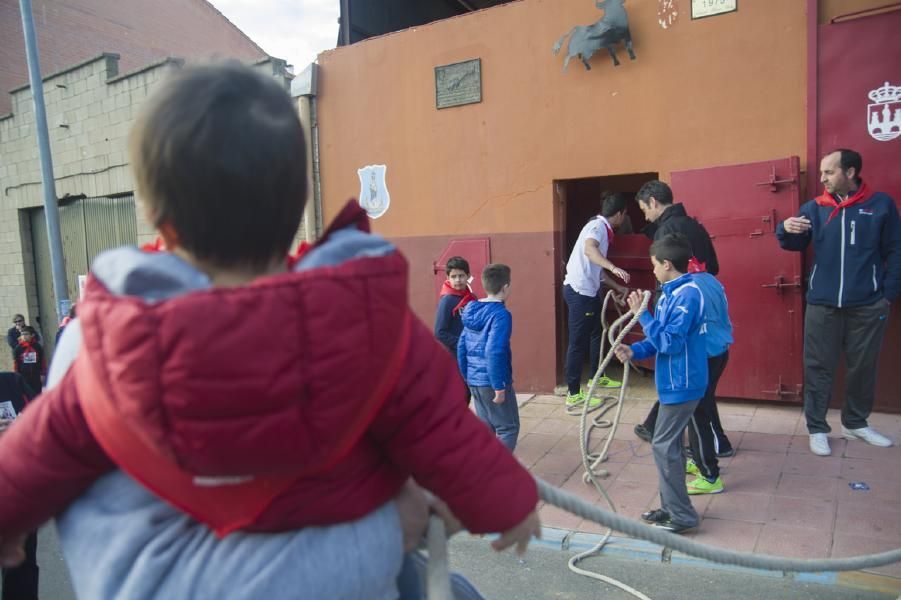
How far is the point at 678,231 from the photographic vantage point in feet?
15.8

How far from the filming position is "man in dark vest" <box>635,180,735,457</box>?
191 inches

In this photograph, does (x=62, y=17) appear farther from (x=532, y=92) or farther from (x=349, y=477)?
(x=349, y=477)

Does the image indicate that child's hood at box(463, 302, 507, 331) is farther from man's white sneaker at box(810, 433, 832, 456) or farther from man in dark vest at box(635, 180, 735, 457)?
man's white sneaker at box(810, 433, 832, 456)

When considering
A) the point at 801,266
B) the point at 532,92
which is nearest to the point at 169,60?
the point at 532,92

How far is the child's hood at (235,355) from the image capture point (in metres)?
0.83

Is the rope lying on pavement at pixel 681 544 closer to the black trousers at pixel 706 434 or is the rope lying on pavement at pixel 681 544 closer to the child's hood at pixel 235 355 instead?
the child's hood at pixel 235 355

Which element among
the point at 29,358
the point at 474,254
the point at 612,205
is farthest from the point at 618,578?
the point at 29,358

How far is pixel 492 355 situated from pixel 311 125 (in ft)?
16.8

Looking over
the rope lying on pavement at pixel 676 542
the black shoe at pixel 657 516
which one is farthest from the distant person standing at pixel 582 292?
the rope lying on pavement at pixel 676 542

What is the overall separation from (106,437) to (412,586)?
2.09ft

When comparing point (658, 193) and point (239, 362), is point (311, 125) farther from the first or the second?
point (239, 362)

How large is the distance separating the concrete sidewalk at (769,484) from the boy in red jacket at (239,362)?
10.9 feet

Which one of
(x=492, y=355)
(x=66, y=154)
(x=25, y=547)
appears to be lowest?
(x=25, y=547)

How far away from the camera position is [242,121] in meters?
0.93
